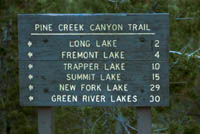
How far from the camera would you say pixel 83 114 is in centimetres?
512

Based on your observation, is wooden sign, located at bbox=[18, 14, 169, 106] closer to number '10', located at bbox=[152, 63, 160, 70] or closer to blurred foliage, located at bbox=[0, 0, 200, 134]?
number '10', located at bbox=[152, 63, 160, 70]

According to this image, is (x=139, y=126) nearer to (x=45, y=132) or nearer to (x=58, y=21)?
(x=45, y=132)

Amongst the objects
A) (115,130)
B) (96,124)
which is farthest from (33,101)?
(115,130)

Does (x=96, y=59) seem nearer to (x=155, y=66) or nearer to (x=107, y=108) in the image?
(x=155, y=66)

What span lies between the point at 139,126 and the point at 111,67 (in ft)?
2.03

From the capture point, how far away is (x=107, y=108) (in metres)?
5.10

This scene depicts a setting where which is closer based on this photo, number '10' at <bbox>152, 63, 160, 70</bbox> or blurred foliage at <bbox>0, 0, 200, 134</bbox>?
number '10' at <bbox>152, 63, 160, 70</bbox>

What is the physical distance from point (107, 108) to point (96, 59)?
6.39 feet

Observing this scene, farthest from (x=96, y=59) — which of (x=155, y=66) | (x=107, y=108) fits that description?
(x=107, y=108)

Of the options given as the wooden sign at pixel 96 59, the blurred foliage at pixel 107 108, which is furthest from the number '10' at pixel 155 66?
the blurred foliage at pixel 107 108

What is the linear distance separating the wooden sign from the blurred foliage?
0.88 m

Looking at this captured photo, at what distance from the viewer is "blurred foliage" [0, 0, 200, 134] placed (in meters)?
4.83

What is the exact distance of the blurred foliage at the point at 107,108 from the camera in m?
4.83

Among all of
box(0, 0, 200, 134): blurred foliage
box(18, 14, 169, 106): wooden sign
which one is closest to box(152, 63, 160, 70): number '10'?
box(18, 14, 169, 106): wooden sign
